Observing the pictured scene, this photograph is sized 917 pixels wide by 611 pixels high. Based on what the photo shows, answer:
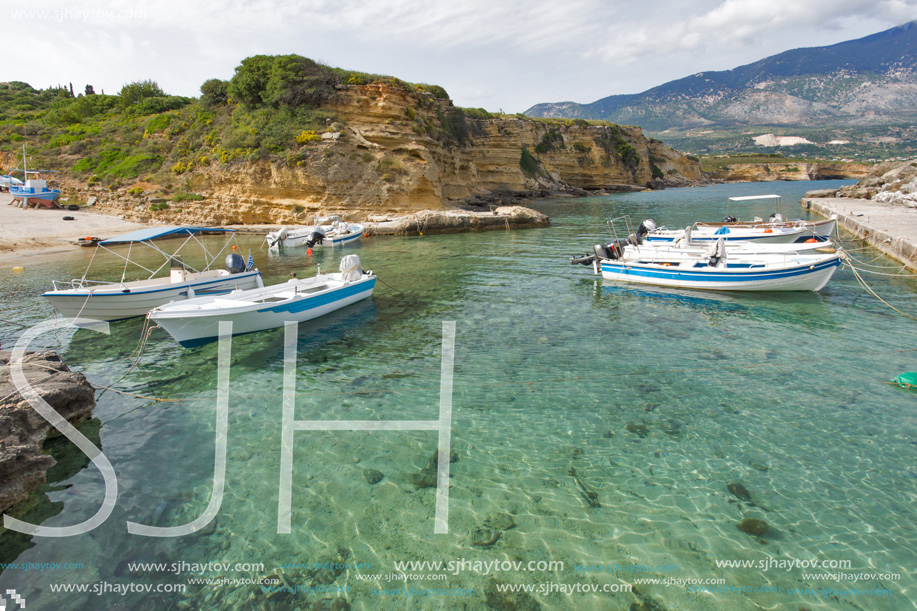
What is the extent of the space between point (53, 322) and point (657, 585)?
14.8 meters

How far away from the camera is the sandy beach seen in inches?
953

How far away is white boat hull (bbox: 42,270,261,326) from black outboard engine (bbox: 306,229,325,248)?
39.9ft

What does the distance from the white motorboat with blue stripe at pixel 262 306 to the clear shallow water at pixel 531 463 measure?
0.59 m

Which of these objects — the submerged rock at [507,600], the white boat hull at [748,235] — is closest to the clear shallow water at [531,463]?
the submerged rock at [507,600]

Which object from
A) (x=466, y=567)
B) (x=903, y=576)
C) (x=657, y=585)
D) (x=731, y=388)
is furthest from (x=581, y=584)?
(x=731, y=388)

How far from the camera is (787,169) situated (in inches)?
4080

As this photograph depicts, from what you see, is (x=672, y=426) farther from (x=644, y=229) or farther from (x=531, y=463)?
(x=644, y=229)

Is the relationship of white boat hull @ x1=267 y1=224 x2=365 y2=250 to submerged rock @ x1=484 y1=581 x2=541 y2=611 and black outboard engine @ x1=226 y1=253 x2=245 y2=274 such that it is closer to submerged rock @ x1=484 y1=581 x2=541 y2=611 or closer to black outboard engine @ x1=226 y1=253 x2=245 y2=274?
black outboard engine @ x1=226 y1=253 x2=245 y2=274

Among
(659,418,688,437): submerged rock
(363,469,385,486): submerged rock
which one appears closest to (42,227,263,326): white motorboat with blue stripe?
(363,469,385,486): submerged rock

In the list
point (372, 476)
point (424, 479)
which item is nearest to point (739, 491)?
point (424, 479)

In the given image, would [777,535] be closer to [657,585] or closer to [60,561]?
[657,585]

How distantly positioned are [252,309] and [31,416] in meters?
4.58

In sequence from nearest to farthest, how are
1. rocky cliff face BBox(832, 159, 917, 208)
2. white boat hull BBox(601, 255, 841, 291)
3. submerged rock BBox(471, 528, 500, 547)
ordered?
submerged rock BBox(471, 528, 500, 547), white boat hull BBox(601, 255, 841, 291), rocky cliff face BBox(832, 159, 917, 208)

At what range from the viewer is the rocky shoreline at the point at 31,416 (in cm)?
501
